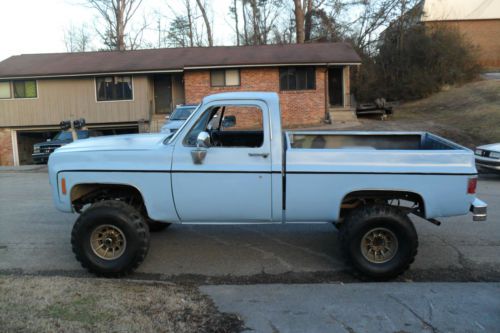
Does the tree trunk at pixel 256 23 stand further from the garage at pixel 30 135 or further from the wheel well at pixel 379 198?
the wheel well at pixel 379 198

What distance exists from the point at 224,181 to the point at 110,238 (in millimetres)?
1437

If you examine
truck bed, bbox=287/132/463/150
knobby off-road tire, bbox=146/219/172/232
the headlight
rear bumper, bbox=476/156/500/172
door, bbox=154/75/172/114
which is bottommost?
knobby off-road tire, bbox=146/219/172/232

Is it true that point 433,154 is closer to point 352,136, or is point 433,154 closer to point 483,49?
point 352,136

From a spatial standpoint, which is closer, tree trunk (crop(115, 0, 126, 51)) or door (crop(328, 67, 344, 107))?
door (crop(328, 67, 344, 107))

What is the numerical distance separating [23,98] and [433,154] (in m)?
26.4

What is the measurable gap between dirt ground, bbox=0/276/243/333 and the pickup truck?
677mm

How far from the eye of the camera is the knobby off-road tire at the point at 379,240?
5.05 m

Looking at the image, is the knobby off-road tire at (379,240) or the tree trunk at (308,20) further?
the tree trunk at (308,20)

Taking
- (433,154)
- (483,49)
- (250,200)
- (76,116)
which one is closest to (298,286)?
(250,200)

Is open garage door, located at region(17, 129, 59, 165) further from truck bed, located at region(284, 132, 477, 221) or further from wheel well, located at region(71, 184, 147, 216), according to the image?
truck bed, located at region(284, 132, 477, 221)

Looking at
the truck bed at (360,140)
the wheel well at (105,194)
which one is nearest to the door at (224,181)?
the wheel well at (105,194)

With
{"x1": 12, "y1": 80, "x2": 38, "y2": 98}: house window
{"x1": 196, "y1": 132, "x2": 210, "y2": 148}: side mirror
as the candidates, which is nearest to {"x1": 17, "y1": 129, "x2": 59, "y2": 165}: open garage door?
{"x1": 12, "y1": 80, "x2": 38, "y2": 98}: house window

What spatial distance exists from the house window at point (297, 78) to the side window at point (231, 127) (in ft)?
65.1

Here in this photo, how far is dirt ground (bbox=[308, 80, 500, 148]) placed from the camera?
64.1 ft
